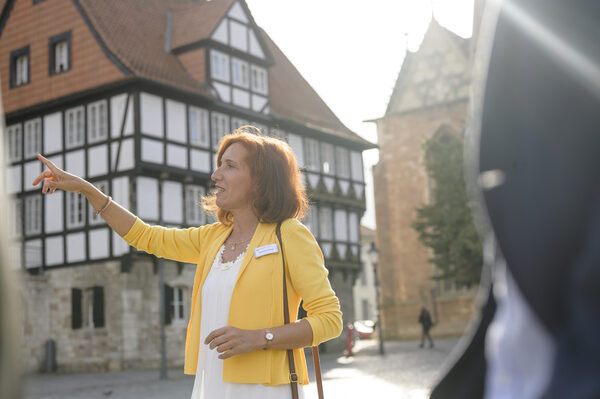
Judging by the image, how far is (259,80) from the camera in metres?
25.3

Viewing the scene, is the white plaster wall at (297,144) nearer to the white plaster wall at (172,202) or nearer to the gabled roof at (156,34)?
the gabled roof at (156,34)

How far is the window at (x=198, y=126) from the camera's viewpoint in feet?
74.3

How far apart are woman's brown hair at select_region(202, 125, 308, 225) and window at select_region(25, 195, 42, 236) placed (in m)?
21.0

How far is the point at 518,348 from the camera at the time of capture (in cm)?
87

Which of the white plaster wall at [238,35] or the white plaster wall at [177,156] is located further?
the white plaster wall at [238,35]

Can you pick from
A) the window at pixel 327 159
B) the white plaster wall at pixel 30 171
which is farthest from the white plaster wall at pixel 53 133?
the window at pixel 327 159

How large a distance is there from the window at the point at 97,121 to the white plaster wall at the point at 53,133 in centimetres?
120

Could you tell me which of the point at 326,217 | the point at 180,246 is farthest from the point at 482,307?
the point at 326,217

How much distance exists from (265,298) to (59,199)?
20931mm

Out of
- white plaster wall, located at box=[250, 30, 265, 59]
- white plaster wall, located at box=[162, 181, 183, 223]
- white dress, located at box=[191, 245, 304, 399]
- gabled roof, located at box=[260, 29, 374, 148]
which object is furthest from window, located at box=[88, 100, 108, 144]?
white dress, located at box=[191, 245, 304, 399]

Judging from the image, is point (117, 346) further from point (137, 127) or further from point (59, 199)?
point (137, 127)

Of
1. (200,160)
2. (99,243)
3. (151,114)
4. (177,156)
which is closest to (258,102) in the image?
(200,160)

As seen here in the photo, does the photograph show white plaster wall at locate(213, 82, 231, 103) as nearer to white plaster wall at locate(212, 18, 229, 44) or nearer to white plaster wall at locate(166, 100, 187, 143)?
white plaster wall at locate(212, 18, 229, 44)

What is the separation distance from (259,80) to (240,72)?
→ 95 centimetres
